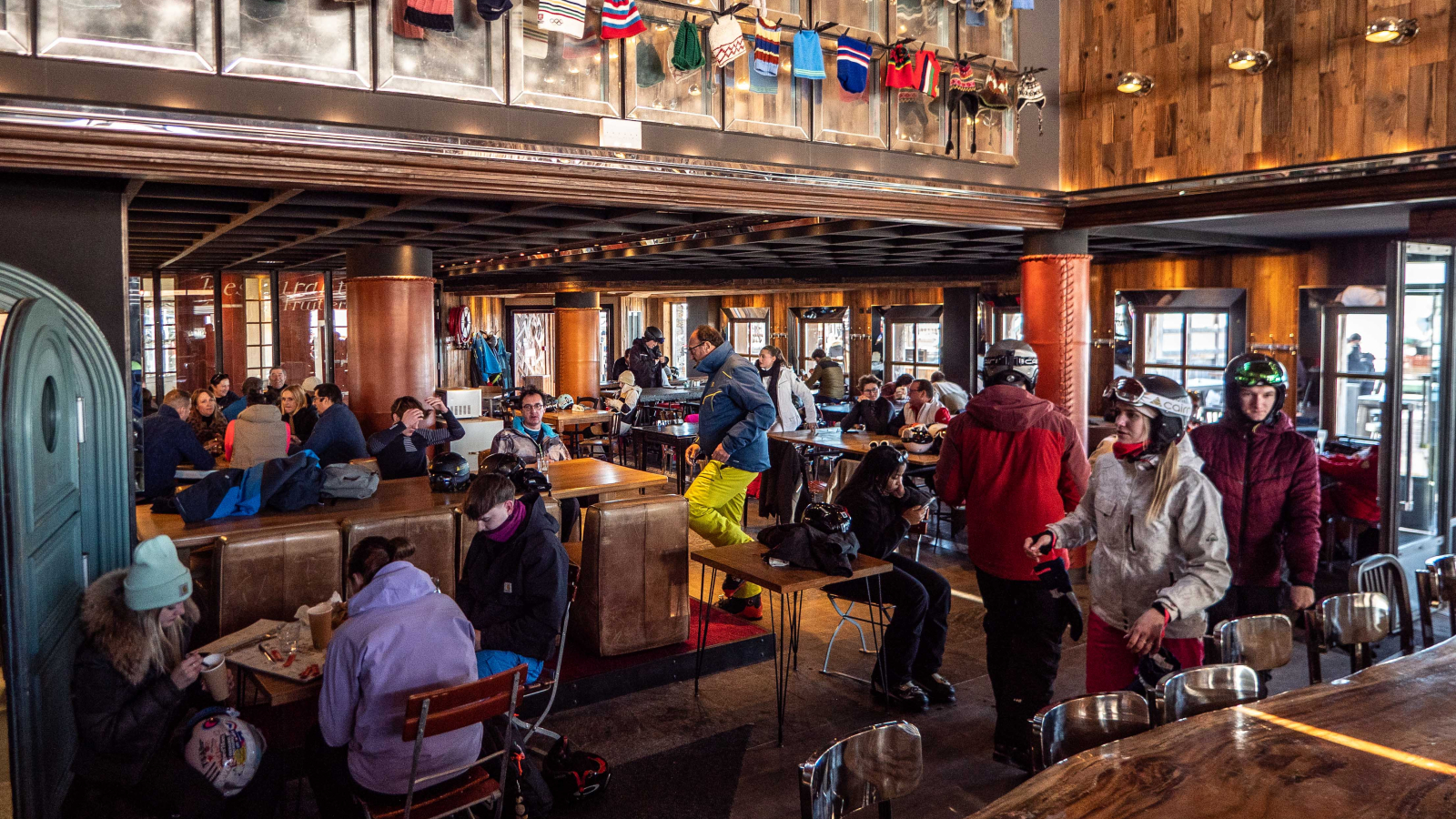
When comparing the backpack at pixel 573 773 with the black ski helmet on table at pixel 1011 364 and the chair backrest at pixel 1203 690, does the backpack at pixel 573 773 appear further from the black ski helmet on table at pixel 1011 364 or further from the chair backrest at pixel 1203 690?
the black ski helmet on table at pixel 1011 364

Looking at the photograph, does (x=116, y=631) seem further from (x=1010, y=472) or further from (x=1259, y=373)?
(x=1259, y=373)

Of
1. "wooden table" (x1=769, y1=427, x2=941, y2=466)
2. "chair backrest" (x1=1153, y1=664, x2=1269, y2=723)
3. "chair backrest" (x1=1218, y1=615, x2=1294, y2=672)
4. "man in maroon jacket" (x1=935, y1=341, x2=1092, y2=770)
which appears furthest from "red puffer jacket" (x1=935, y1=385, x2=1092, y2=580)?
"wooden table" (x1=769, y1=427, x2=941, y2=466)

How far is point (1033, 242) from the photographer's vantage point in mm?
8383

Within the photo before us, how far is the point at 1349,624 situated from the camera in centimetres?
371

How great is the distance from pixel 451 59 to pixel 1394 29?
19.2 ft

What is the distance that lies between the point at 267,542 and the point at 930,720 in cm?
355

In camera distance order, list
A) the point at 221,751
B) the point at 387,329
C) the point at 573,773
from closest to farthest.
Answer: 1. the point at 221,751
2. the point at 573,773
3. the point at 387,329

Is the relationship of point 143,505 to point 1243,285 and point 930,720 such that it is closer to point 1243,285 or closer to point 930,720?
point 930,720

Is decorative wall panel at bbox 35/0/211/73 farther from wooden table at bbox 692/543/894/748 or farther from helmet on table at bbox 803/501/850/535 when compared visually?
helmet on table at bbox 803/501/850/535

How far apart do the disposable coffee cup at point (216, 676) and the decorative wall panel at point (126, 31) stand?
2.94 metres

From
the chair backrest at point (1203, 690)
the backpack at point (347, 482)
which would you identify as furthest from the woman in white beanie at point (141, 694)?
A: the chair backrest at point (1203, 690)

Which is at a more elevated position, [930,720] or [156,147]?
[156,147]

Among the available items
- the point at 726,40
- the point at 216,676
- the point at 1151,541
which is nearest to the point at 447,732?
the point at 216,676

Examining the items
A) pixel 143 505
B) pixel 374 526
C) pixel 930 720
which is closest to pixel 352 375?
pixel 143 505
